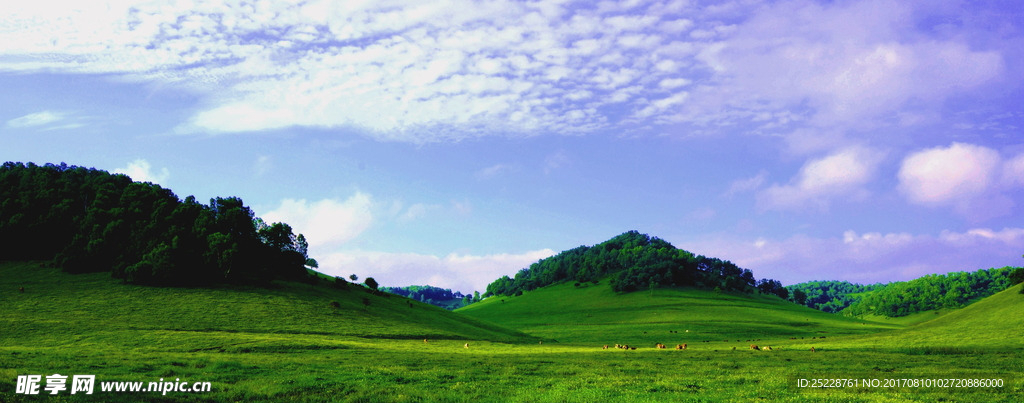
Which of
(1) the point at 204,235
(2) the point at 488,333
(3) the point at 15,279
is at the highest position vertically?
(1) the point at 204,235

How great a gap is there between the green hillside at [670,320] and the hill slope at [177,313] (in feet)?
84.7

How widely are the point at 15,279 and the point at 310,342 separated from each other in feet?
190

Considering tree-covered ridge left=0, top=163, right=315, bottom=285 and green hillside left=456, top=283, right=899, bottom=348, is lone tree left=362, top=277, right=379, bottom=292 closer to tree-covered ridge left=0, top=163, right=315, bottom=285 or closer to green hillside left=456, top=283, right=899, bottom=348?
tree-covered ridge left=0, top=163, right=315, bottom=285

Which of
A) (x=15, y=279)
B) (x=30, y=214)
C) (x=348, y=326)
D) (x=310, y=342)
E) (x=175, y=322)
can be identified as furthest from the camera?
(x=30, y=214)

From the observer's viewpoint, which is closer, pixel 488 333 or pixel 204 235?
pixel 488 333

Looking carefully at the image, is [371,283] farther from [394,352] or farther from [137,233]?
[394,352]

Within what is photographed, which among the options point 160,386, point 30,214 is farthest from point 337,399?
point 30,214

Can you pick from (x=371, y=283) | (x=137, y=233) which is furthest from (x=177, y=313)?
(x=371, y=283)

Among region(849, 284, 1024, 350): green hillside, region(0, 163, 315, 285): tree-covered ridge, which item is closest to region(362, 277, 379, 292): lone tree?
region(0, 163, 315, 285): tree-covered ridge

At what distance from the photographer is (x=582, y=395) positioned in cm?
2377

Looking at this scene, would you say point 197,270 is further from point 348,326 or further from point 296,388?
point 296,388

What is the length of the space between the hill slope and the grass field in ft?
0.89

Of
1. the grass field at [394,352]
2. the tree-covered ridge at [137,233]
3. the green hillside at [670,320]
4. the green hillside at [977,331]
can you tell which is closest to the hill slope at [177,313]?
the grass field at [394,352]

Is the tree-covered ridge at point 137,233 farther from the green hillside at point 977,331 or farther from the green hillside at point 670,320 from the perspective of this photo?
the green hillside at point 977,331
